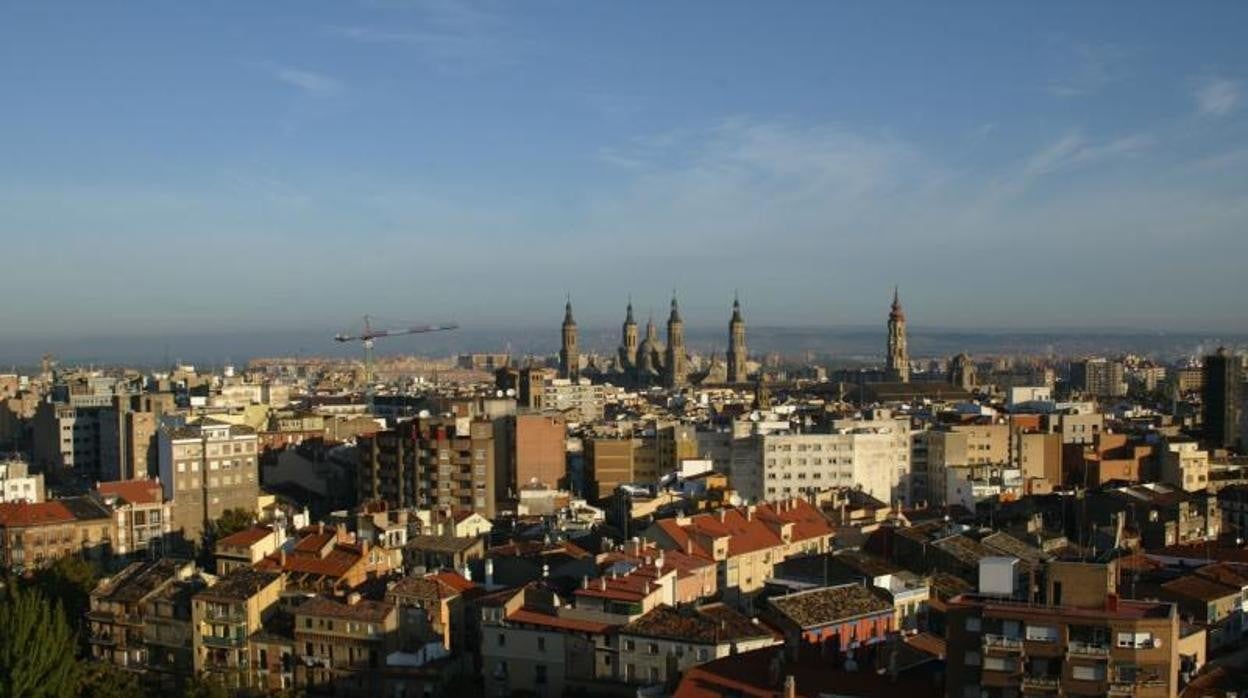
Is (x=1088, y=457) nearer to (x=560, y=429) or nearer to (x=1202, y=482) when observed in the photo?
(x=1202, y=482)

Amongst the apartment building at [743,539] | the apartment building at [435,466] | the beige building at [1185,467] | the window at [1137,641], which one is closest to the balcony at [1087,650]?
the window at [1137,641]

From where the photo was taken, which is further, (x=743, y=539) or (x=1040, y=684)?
(x=743, y=539)

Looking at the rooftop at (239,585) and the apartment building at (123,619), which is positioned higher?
the rooftop at (239,585)

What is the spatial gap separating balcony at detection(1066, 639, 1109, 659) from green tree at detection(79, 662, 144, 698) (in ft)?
45.8

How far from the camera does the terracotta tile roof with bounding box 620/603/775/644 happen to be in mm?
20203

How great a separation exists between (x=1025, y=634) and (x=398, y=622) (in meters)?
11.0

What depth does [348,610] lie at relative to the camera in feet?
75.9

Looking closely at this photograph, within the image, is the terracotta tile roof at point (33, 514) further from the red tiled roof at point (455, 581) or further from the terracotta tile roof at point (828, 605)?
the terracotta tile roof at point (828, 605)

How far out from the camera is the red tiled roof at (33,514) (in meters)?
33.7

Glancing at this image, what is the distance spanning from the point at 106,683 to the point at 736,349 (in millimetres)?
99386

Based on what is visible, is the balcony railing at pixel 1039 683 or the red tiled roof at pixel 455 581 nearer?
the balcony railing at pixel 1039 683

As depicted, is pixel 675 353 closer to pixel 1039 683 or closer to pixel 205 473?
pixel 205 473

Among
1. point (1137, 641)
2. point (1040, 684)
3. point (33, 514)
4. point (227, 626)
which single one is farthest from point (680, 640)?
point (33, 514)

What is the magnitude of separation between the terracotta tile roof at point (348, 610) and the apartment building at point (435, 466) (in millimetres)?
15565
